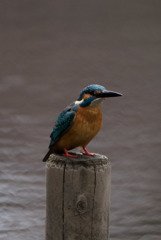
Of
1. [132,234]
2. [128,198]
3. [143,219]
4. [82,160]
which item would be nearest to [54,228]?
[82,160]

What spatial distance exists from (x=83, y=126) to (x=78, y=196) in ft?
1.00

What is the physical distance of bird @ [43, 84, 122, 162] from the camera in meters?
1.95

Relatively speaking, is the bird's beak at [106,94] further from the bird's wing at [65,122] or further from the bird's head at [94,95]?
the bird's wing at [65,122]

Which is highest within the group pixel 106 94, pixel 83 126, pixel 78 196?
pixel 106 94

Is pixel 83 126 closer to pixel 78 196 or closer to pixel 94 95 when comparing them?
pixel 94 95

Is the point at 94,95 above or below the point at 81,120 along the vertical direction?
above

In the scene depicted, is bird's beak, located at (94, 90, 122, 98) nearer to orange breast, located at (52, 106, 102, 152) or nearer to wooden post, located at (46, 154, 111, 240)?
orange breast, located at (52, 106, 102, 152)

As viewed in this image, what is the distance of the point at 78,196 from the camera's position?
6.27ft

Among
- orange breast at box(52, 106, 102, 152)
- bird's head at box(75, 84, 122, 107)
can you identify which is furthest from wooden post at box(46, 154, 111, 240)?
bird's head at box(75, 84, 122, 107)

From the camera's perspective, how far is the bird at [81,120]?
1949 mm

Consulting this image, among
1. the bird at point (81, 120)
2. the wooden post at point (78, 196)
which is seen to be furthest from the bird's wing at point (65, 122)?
the wooden post at point (78, 196)

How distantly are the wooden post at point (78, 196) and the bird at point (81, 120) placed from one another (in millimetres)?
87

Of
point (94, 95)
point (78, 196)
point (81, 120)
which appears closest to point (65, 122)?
point (81, 120)

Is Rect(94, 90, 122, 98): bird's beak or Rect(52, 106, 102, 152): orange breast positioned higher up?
Rect(94, 90, 122, 98): bird's beak
